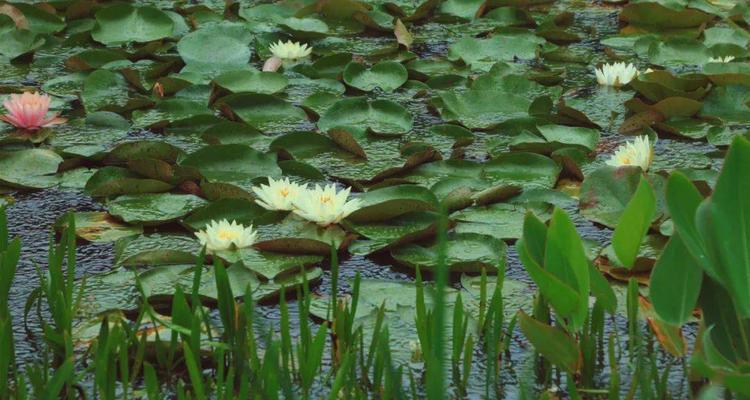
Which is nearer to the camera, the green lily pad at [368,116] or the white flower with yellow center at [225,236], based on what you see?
the white flower with yellow center at [225,236]

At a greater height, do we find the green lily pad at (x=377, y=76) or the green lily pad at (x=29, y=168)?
the green lily pad at (x=377, y=76)

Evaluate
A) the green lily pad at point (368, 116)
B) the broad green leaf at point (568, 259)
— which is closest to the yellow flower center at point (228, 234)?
Answer: the broad green leaf at point (568, 259)

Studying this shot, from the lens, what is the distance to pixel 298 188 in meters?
2.60

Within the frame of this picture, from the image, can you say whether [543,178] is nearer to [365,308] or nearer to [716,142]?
[716,142]

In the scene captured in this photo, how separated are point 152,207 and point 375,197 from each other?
0.51m

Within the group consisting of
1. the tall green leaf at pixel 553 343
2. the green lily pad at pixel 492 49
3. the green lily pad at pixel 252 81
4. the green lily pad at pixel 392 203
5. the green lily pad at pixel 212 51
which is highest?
the green lily pad at pixel 492 49

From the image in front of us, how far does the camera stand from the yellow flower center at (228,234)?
7.86ft

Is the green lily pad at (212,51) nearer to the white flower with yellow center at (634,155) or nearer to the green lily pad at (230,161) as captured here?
the green lily pad at (230,161)

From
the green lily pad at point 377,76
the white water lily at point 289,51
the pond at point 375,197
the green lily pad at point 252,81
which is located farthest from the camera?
the white water lily at point 289,51

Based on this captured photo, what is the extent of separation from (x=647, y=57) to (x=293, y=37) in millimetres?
1219

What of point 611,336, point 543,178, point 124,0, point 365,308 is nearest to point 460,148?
point 543,178

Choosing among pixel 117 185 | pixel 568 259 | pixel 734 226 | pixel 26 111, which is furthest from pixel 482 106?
pixel 734 226

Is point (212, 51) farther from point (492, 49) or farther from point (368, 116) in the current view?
point (492, 49)

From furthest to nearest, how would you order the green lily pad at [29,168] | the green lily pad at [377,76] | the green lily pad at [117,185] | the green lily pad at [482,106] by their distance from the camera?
the green lily pad at [377,76] → the green lily pad at [482,106] → the green lily pad at [29,168] → the green lily pad at [117,185]
